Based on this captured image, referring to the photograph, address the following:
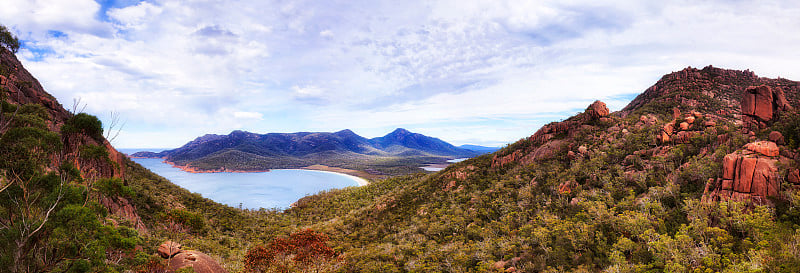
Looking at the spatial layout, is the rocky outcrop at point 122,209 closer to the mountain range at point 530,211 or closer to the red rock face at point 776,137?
the mountain range at point 530,211

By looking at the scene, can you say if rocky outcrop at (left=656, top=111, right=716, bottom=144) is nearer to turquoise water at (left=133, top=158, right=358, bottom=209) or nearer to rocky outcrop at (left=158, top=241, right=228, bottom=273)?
rocky outcrop at (left=158, top=241, right=228, bottom=273)

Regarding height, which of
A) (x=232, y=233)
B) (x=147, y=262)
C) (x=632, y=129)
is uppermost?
(x=632, y=129)

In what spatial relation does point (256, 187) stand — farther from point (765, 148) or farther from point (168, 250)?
point (765, 148)

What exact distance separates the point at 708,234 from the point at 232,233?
50674 mm

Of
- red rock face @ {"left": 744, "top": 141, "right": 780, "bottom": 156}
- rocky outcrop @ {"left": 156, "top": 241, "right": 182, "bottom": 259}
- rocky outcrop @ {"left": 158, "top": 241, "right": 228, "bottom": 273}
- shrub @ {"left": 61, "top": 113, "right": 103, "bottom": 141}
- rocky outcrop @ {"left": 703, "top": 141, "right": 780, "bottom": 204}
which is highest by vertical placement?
shrub @ {"left": 61, "top": 113, "right": 103, "bottom": 141}

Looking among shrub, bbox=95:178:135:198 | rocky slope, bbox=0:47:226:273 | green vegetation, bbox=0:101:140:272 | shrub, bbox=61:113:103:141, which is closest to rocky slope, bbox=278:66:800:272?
rocky slope, bbox=0:47:226:273

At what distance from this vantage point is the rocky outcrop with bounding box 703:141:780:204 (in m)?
12.3

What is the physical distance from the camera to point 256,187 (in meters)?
134

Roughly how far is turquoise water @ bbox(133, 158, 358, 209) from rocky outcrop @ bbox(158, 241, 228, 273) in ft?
259

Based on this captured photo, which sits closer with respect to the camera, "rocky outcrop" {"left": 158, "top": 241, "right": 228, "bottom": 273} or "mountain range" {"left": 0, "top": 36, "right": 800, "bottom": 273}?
"mountain range" {"left": 0, "top": 36, "right": 800, "bottom": 273}

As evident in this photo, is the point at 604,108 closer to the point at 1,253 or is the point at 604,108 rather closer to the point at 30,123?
the point at 1,253

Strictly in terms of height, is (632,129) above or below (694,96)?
below

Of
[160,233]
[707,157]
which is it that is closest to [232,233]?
[160,233]

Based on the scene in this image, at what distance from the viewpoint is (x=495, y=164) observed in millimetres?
39656
